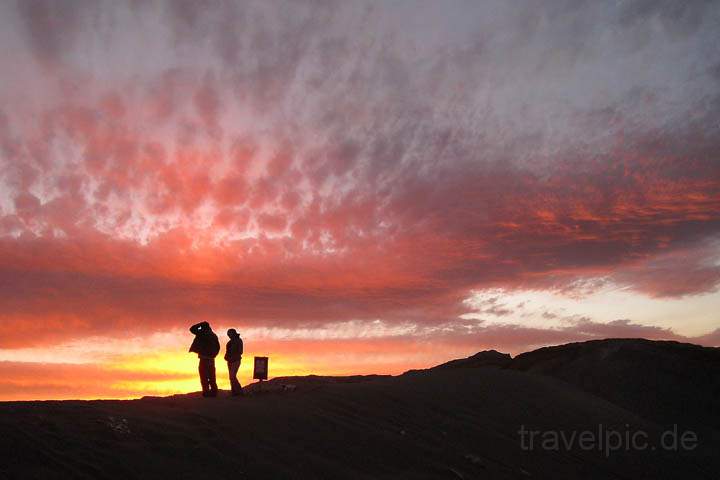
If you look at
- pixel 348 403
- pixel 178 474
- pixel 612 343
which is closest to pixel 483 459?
pixel 348 403

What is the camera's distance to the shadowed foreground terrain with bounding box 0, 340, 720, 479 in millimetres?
7508

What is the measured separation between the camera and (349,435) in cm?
1071

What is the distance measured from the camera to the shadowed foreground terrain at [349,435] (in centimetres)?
751

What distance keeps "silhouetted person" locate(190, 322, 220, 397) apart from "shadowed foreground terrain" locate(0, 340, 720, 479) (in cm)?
191

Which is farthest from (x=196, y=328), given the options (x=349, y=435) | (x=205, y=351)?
(x=349, y=435)

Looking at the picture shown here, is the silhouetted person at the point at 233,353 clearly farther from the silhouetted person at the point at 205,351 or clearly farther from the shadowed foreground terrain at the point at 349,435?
the shadowed foreground terrain at the point at 349,435

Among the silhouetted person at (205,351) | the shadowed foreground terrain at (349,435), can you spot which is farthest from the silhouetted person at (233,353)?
the shadowed foreground terrain at (349,435)

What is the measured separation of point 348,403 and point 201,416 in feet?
13.7

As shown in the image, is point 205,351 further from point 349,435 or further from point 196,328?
point 349,435

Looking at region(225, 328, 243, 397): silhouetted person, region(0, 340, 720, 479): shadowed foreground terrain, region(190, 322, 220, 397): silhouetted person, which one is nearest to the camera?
region(0, 340, 720, 479): shadowed foreground terrain

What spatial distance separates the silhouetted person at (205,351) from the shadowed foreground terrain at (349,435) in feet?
6.26

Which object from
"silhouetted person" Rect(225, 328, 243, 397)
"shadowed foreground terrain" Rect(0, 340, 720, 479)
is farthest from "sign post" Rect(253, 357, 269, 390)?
"shadowed foreground terrain" Rect(0, 340, 720, 479)

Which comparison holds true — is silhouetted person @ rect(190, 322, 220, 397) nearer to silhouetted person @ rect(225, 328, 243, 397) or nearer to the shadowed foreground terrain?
silhouetted person @ rect(225, 328, 243, 397)

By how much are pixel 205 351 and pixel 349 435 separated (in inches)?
226
